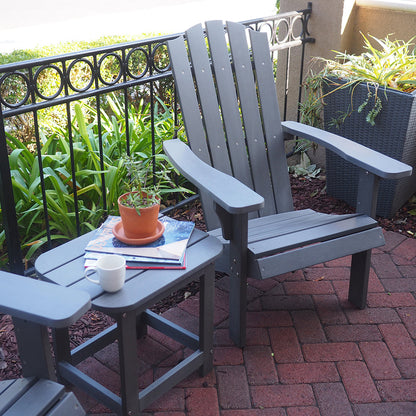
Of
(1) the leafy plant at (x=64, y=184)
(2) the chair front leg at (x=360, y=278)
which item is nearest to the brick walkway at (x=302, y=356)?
(2) the chair front leg at (x=360, y=278)

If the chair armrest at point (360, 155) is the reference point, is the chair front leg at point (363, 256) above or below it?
below

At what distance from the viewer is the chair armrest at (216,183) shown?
1.78 m

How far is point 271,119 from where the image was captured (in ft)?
8.53

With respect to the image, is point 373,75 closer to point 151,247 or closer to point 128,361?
point 151,247

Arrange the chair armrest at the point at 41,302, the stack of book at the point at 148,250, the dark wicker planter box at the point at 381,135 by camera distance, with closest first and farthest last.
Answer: the chair armrest at the point at 41,302
the stack of book at the point at 148,250
the dark wicker planter box at the point at 381,135

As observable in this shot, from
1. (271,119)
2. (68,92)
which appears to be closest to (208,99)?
(271,119)

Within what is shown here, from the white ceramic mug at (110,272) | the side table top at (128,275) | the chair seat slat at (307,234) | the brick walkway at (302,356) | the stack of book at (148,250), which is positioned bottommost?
the brick walkway at (302,356)

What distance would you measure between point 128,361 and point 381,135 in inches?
77.3

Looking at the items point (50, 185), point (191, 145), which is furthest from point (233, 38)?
point (50, 185)

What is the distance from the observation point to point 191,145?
235cm

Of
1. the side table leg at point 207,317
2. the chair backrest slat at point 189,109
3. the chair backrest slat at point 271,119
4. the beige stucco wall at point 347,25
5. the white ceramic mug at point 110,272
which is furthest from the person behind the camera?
the beige stucco wall at point 347,25

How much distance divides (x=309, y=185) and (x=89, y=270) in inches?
85.7

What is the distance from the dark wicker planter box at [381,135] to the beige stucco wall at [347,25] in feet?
1.55

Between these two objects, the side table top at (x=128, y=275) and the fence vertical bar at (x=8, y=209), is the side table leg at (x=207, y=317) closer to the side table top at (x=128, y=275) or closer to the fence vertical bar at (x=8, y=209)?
the side table top at (x=128, y=275)
